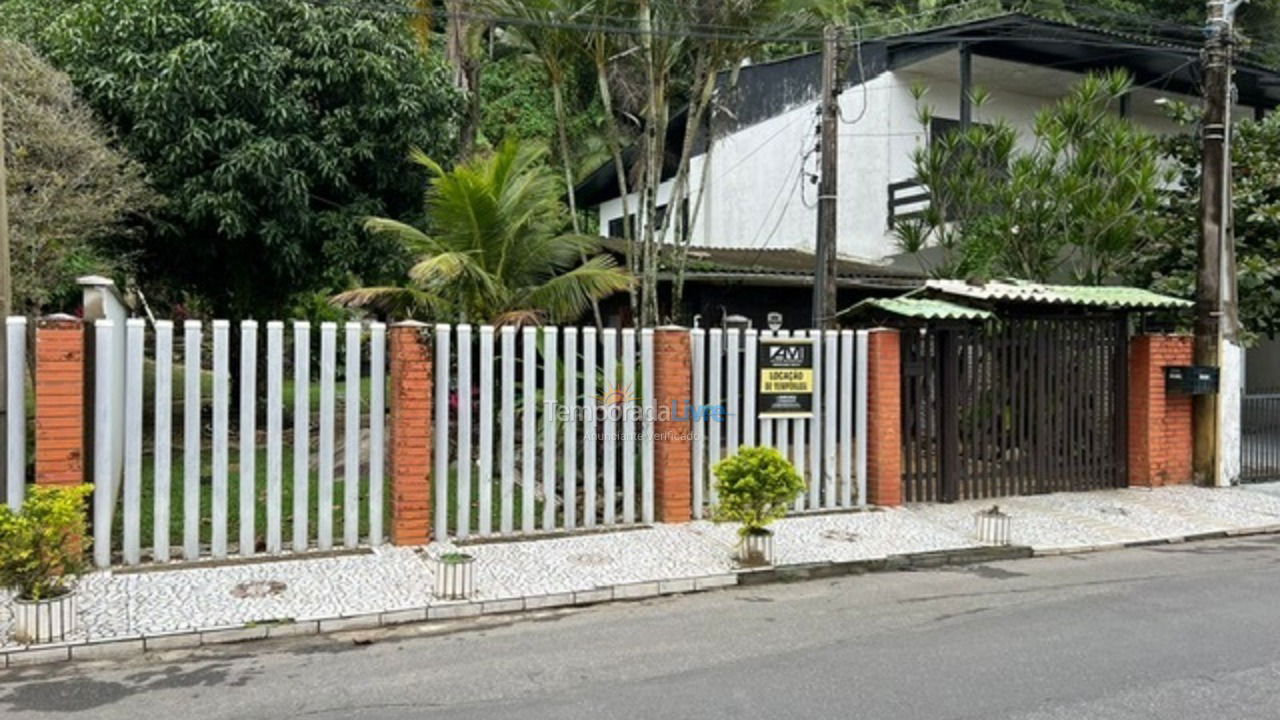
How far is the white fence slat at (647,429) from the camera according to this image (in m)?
8.53

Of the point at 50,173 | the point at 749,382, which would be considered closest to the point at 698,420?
the point at 749,382

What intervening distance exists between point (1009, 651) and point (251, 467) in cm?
582

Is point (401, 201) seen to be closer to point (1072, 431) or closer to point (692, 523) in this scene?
point (692, 523)

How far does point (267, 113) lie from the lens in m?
11.0

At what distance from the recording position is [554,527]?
8250 mm

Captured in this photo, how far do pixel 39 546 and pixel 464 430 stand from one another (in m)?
3.27

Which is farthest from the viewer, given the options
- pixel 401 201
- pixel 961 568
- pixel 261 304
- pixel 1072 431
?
pixel 261 304

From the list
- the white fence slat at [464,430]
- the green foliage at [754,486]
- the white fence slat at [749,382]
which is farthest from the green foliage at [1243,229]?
the white fence slat at [464,430]

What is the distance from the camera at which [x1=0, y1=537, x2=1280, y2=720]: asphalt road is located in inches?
173

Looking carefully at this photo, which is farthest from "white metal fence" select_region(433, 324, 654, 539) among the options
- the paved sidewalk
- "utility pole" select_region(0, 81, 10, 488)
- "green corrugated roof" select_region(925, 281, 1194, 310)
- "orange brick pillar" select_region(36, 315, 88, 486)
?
"green corrugated roof" select_region(925, 281, 1194, 310)

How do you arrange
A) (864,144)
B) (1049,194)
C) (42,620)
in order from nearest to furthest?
(42,620) < (1049,194) < (864,144)

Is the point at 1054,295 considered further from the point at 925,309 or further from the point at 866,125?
the point at 866,125

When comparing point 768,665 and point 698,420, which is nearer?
point 768,665

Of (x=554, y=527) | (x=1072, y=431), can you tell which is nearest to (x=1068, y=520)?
(x=1072, y=431)
